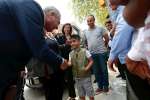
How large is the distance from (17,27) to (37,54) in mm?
387

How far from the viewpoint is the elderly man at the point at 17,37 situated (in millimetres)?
3803

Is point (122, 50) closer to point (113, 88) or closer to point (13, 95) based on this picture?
point (13, 95)

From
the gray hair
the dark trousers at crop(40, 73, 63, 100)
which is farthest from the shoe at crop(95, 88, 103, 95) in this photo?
the gray hair

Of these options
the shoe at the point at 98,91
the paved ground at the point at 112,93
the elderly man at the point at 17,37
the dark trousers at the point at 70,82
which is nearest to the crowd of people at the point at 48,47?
the elderly man at the point at 17,37

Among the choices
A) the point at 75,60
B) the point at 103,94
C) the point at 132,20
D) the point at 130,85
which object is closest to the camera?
the point at 132,20

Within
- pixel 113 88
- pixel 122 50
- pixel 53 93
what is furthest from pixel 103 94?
pixel 122 50

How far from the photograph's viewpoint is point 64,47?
285 inches

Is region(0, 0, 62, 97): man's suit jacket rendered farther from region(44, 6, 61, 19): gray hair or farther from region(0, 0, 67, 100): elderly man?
region(44, 6, 61, 19): gray hair

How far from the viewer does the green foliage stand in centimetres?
2300

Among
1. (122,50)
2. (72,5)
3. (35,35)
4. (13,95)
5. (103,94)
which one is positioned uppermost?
(72,5)

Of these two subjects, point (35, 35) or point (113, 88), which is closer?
point (35, 35)

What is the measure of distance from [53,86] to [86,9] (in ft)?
62.2

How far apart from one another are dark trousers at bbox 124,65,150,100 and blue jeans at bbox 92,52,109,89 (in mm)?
5570

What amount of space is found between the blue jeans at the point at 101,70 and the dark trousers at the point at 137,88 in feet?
18.3
